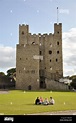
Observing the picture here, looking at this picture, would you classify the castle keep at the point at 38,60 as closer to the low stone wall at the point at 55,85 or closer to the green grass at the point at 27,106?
the low stone wall at the point at 55,85

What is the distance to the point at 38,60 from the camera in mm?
73188

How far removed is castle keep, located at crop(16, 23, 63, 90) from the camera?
70.8 meters

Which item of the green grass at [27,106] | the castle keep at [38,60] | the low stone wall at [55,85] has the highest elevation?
the castle keep at [38,60]

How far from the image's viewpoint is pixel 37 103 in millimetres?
20891

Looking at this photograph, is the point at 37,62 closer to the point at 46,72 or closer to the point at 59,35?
the point at 46,72

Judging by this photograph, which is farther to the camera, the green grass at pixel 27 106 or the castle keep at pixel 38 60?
the castle keep at pixel 38 60

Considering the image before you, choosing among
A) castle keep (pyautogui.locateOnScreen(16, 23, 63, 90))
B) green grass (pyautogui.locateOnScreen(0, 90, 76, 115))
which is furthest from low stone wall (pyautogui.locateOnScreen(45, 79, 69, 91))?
green grass (pyautogui.locateOnScreen(0, 90, 76, 115))

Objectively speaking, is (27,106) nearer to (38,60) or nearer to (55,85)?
(55,85)

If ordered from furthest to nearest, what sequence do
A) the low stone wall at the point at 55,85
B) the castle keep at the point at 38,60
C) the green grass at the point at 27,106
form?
1. the castle keep at the point at 38,60
2. the low stone wall at the point at 55,85
3. the green grass at the point at 27,106

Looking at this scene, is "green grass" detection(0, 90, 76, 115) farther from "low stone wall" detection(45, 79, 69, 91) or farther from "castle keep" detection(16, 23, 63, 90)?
"castle keep" detection(16, 23, 63, 90)

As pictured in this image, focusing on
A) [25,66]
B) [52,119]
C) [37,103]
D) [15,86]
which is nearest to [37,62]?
[25,66]

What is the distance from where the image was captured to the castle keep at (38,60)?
70750 mm

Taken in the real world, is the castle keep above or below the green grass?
above

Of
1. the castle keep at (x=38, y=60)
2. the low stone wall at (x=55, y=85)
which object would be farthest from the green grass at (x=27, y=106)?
the castle keep at (x=38, y=60)
